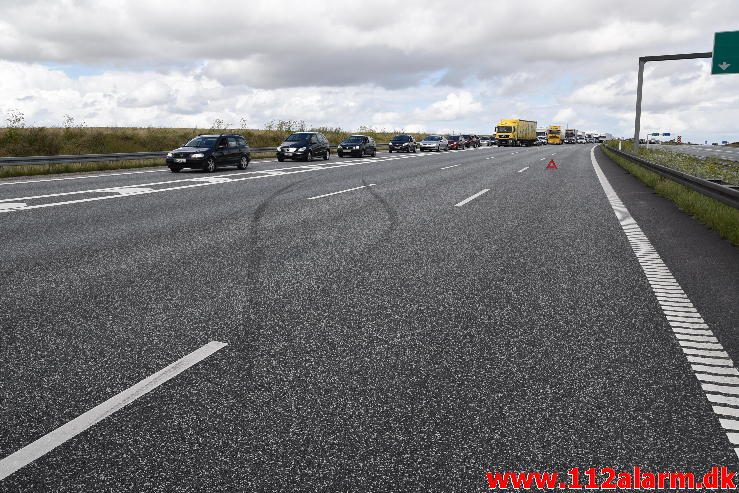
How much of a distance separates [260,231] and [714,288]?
19.3 ft

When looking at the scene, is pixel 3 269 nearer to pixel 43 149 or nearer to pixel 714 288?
pixel 714 288

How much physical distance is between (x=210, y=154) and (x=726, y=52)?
65.6 feet

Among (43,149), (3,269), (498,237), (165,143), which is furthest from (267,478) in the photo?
(165,143)

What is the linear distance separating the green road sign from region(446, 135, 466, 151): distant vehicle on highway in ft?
119

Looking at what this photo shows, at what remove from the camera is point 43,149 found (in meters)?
33.7

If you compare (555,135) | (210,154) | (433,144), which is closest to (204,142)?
(210,154)

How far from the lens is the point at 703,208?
10203mm

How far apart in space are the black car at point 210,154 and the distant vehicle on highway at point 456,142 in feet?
124

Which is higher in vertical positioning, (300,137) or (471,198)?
(300,137)

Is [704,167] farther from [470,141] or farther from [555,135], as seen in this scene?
[555,135]

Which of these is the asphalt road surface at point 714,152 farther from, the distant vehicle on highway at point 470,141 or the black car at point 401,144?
the black car at point 401,144

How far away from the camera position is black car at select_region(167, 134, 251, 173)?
809 inches

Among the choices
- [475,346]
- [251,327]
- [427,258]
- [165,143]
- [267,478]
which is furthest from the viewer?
[165,143]

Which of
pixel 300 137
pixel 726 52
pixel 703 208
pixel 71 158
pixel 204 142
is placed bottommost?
pixel 703 208
